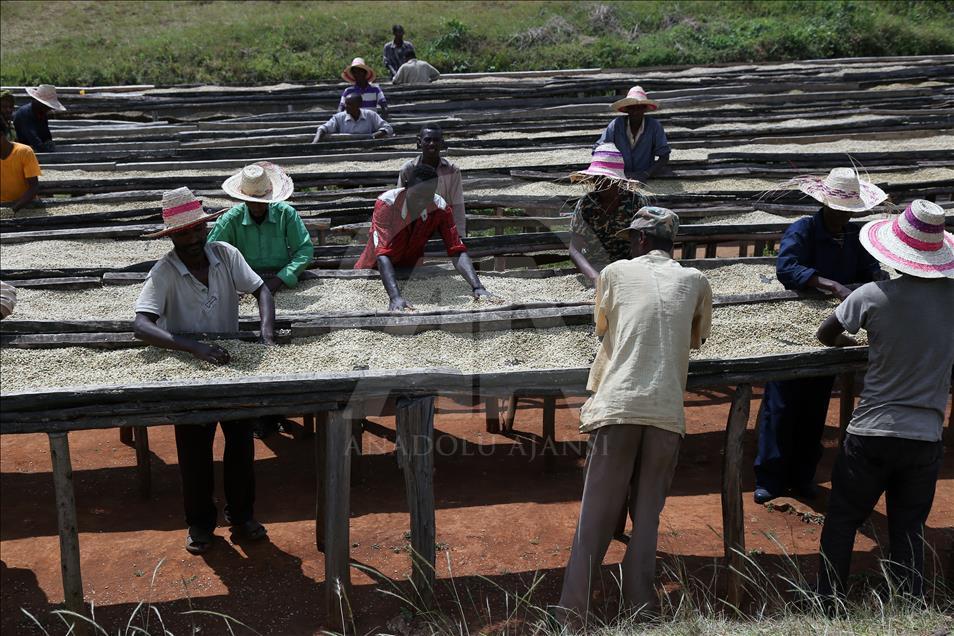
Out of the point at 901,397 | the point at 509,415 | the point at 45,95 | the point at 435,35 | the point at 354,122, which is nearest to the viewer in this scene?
the point at 901,397

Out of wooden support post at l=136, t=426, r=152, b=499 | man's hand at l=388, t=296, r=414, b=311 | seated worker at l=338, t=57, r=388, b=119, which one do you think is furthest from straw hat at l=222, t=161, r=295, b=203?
seated worker at l=338, t=57, r=388, b=119

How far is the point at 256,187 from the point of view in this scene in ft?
18.6

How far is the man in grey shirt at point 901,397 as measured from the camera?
4.04 m

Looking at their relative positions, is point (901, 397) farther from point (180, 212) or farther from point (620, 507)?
point (180, 212)

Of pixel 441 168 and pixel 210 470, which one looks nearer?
pixel 210 470

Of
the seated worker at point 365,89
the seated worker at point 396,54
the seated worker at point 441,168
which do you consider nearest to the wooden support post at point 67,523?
the seated worker at point 441,168

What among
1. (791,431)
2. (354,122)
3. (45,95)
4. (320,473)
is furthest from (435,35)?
(320,473)

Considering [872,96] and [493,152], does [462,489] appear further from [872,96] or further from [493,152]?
[872,96]

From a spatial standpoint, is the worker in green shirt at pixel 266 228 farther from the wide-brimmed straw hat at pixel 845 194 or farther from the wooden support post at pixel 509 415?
the wide-brimmed straw hat at pixel 845 194

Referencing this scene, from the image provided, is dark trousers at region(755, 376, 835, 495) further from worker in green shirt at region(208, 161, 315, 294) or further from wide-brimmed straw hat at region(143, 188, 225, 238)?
wide-brimmed straw hat at region(143, 188, 225, 238)

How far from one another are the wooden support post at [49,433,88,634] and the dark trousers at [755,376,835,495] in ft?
12.8

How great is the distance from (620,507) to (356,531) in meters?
2.22

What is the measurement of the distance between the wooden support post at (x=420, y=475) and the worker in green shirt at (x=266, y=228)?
6.05 ft

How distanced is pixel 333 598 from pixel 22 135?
7962 millimetres
